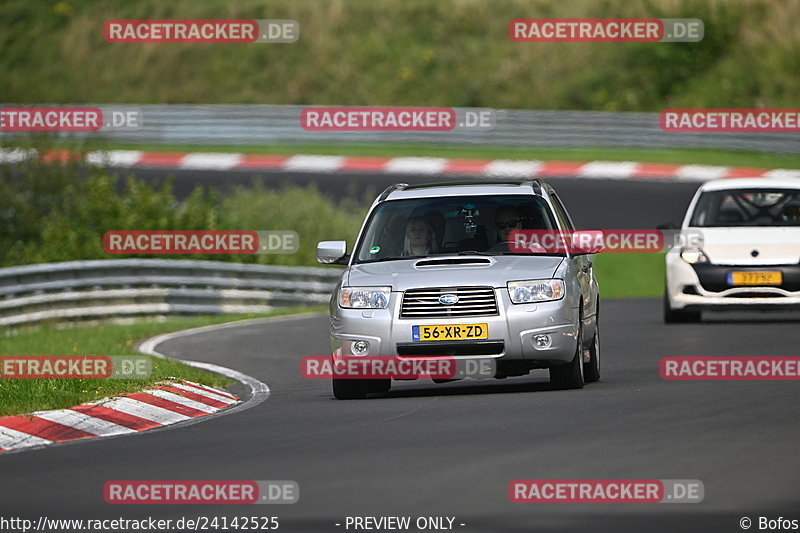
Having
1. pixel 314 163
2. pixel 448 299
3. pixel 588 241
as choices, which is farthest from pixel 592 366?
pixel 314 163

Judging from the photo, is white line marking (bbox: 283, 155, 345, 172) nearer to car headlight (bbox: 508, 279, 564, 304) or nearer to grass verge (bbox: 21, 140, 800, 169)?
grass verge (bbox: 21, 140, 800, 169)

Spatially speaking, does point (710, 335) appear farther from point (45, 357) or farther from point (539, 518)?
point (539, 518)

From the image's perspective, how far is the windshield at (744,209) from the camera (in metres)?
20.7

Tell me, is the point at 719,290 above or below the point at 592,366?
above

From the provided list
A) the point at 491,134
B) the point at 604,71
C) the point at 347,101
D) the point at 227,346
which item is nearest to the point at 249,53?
the point at 347,101

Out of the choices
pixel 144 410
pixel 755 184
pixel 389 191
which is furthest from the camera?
pixel 755 184

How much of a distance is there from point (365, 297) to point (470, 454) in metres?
3.86

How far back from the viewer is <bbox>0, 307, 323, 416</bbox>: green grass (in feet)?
43.0

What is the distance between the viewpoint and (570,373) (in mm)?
13648

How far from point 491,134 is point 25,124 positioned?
12061 mm

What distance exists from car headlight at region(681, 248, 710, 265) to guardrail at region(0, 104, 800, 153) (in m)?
18.1

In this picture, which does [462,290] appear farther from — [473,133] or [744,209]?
[473,133]

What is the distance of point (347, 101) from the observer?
50312 millimetres

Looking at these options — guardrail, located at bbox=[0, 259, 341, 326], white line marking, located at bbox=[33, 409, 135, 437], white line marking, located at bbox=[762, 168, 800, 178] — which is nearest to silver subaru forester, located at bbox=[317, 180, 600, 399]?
white line marking, located at bbox=[33, 409, 135, 437]
